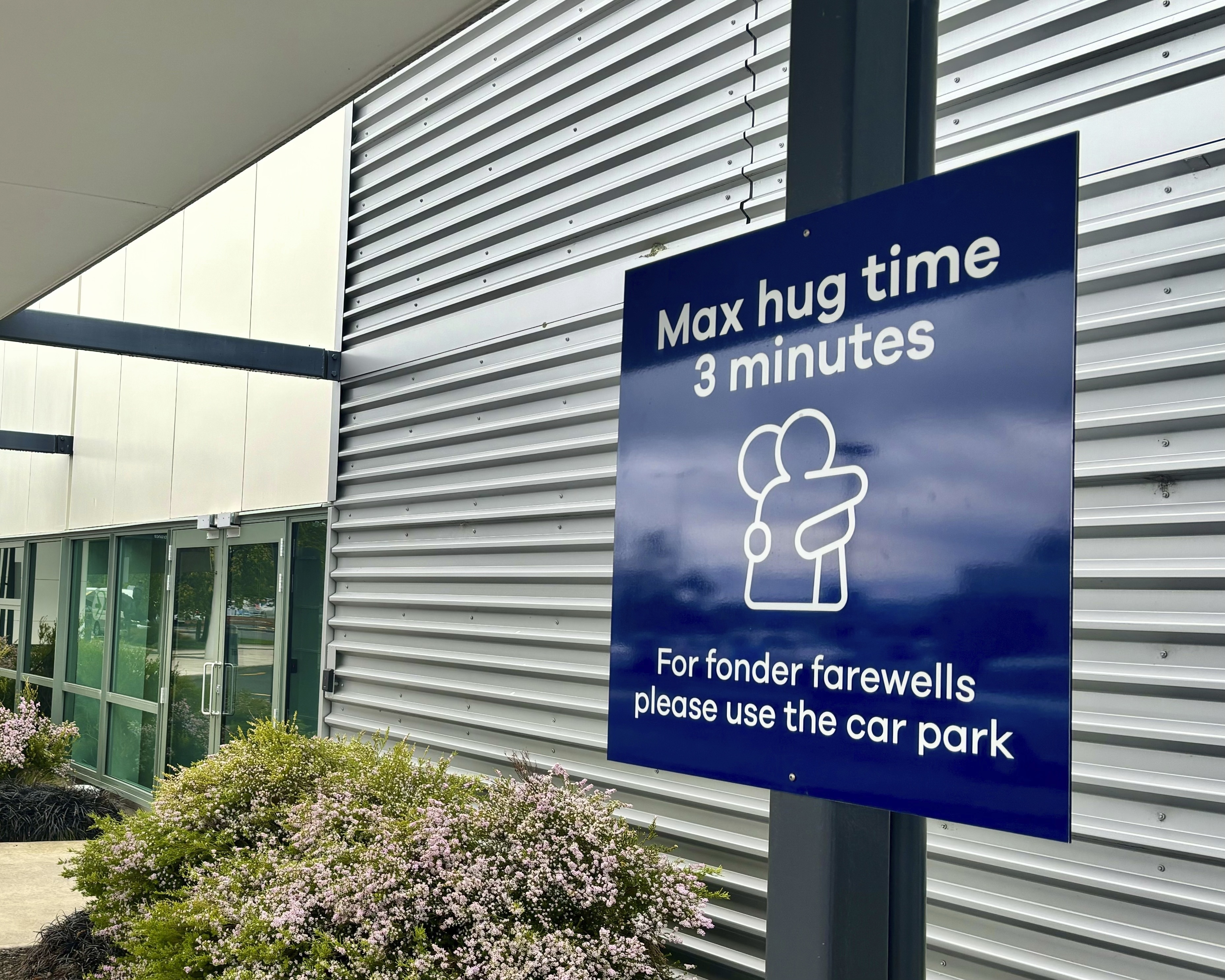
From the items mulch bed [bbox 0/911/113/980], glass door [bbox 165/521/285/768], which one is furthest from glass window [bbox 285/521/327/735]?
mulch bed [bbox 0/911/113/980]

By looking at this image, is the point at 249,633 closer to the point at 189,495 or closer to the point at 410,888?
the point at 189,495

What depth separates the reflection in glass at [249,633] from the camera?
8.52 metres

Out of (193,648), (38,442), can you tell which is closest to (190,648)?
(193,648)

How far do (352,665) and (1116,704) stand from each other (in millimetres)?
5170

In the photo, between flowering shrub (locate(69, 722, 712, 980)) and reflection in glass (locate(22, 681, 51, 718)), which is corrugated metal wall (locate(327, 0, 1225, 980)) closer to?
flowering shrub (locate(69, 722, 712, 980))

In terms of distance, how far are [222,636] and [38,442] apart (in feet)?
18.4

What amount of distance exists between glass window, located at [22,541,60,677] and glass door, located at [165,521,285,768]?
4239 mm

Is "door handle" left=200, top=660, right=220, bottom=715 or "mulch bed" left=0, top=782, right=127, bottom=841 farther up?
"door handle" left=200, top=660, right=220, bottom=715

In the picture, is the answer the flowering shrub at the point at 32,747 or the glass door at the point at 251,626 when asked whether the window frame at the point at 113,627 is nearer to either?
the glass door at the point at 251,626

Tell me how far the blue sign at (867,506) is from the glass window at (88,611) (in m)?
11.8

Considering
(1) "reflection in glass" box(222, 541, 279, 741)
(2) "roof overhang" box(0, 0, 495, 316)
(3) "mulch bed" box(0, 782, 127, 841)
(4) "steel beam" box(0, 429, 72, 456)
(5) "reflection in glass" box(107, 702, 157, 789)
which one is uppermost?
(2) "roof overhang" box(0, 0, 495, 316)

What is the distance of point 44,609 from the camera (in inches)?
564

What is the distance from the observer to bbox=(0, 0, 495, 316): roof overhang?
10.5 ft

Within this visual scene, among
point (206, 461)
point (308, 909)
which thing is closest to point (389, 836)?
point (308, 909)
